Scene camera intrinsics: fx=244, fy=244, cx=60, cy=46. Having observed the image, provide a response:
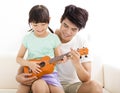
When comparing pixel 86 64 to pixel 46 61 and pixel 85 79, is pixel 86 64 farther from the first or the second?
pixel 46 61

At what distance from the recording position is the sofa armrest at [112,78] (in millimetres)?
2025

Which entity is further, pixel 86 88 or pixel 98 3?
pixel 98 3

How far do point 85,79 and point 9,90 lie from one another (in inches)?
28.5

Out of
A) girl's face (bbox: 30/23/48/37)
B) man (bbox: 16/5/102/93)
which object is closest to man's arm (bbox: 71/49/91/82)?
man (bbox: 16/5/102/93)

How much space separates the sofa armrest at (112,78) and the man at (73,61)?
0.37 m

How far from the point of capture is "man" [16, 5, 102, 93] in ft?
5.21

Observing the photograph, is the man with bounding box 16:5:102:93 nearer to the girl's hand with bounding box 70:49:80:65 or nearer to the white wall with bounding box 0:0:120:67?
the girl's hand with bounding box 70:49:80:65

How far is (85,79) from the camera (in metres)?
1.67

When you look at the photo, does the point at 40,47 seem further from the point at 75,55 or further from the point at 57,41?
the point at 75,55

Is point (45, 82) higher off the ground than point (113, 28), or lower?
lower

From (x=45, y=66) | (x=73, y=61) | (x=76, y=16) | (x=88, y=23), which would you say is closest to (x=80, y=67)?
(x=73, y=61)

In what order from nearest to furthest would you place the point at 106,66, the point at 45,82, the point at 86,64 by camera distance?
the point at 45,82 < the point at 86,64 < the point at 106,66

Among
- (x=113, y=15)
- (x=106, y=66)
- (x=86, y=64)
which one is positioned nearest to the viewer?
(x=86, y=64)

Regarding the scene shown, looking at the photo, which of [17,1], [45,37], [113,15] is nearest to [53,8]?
[17,1]
